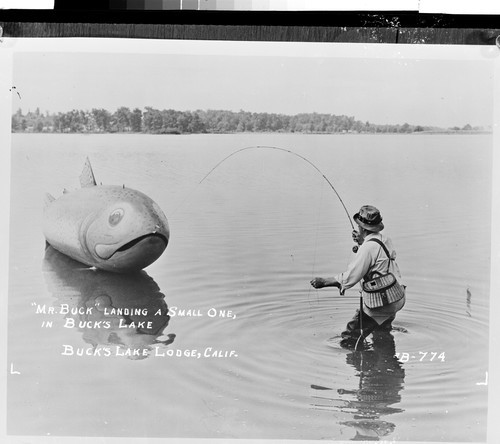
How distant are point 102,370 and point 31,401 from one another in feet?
0.48

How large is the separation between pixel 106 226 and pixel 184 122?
0.25 metres

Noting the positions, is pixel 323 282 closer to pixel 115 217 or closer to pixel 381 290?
pixel 381 290

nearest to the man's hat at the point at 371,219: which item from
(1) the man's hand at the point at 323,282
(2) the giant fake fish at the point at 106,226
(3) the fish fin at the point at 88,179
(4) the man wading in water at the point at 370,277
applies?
(4) the man wading in water at the point at 370,277

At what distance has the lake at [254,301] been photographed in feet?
3.36

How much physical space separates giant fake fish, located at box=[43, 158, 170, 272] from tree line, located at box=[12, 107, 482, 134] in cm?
9

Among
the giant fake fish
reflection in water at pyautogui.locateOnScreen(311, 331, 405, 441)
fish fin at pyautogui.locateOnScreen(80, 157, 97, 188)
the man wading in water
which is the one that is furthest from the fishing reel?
fish fin at pyautogui.locateOnScreen(80, 157, 97, 188)

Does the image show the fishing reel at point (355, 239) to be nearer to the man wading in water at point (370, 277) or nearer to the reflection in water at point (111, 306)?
the man wading in water at point (370, 277)

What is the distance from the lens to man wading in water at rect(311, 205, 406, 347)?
104 centimetres

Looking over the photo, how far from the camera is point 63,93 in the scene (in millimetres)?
1047

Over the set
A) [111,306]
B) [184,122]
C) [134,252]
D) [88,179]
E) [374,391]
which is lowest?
[374,391]

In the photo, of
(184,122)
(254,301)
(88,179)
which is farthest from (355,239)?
(88,179)

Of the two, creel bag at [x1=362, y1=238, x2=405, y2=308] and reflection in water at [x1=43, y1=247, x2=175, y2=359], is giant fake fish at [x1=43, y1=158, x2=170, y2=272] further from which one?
creel bag at [x1=362, y1=238, x2=405, y2=308]

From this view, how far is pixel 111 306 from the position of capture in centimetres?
104

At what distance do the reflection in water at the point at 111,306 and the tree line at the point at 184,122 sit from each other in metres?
0.25
